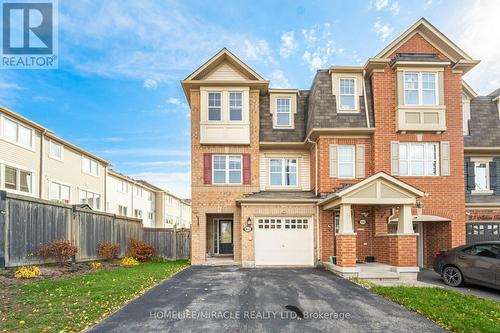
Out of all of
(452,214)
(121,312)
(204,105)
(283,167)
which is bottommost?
(121,312)

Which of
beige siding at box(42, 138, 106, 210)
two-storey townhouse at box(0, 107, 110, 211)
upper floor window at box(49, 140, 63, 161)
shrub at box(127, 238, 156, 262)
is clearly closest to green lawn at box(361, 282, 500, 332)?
shrub at box(127, 238, 156, 262)

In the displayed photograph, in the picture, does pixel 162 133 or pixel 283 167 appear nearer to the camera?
pixel 283 167

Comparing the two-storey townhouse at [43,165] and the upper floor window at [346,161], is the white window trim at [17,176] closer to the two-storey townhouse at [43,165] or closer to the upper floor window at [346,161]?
the two-storey townhouse at [43,165]

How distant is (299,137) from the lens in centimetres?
1770

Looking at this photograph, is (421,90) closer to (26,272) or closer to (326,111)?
(326,111)

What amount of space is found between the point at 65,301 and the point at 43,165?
16.6m

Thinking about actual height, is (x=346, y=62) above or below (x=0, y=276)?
above

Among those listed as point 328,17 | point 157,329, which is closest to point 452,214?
point 328,17

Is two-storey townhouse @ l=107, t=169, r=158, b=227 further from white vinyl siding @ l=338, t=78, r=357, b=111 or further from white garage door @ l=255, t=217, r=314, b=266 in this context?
white vinyl siding @ l=338, t=78, r=357, b=111

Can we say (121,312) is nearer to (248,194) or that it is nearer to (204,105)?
(248,194)

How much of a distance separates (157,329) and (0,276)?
22.0ft

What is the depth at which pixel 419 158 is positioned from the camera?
1614 centimetres

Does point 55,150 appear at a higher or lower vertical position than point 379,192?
higher

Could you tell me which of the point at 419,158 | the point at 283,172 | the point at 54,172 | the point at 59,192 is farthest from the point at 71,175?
the point at 419,158
